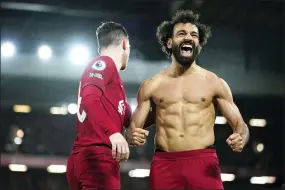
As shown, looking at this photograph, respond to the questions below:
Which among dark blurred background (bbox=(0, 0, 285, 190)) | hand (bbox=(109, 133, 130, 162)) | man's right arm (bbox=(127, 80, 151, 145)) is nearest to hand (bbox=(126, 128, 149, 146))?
man's right arm (bbox=(127, 80, 151, 145))

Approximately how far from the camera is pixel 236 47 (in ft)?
23.4

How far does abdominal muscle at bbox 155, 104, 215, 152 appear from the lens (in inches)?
99.7

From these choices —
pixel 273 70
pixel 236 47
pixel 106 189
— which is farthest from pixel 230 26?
pixel 106 189

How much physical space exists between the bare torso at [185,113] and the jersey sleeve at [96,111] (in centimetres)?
33

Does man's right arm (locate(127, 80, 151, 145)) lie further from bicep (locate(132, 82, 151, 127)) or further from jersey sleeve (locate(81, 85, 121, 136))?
jersey sleeve (locate(81, 85, 121, 136))

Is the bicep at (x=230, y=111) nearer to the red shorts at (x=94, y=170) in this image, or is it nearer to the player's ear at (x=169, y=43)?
the player's ear at (x=169, y=43)

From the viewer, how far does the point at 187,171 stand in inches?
97.5

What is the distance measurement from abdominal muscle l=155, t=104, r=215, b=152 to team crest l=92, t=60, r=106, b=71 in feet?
1.34

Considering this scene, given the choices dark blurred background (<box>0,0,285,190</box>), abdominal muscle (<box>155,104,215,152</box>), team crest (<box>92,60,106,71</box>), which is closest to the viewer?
team crest (<box>92,60,106,71</box>)

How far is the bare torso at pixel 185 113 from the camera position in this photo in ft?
8.34

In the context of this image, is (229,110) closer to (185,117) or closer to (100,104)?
(185,117)

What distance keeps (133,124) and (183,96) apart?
0.31 m

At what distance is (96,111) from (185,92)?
541 mm

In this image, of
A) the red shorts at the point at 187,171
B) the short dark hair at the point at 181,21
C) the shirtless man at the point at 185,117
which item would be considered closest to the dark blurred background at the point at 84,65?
the short dark hair at the point at 181,21
